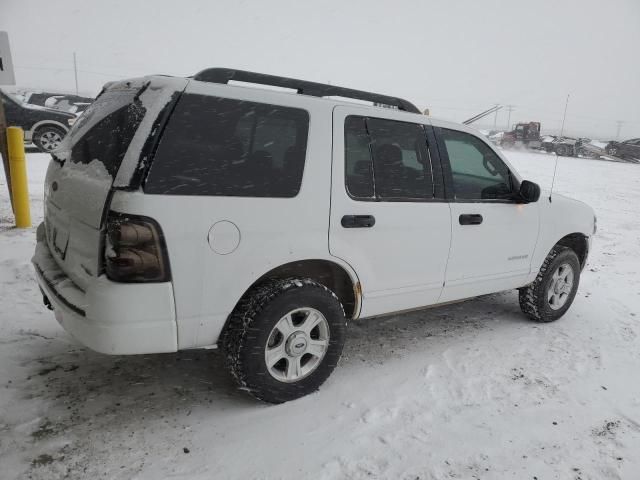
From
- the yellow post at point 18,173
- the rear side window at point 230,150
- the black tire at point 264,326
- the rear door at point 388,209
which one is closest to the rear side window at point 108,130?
the rear side window at point 230,150

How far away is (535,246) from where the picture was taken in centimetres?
400

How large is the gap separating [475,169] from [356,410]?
2090mm

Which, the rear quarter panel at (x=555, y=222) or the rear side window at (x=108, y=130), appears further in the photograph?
the rear quarter panel at (x=555, y=222)

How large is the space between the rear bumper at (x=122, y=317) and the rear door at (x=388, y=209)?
1019 millimetres

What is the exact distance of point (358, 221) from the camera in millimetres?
2844

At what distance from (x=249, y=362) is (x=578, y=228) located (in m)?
3.41

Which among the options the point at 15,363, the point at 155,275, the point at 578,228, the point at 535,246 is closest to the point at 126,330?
the point at 155,275

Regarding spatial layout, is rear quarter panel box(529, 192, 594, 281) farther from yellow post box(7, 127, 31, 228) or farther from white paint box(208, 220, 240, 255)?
yellow post box(7, 127, 31, 228)

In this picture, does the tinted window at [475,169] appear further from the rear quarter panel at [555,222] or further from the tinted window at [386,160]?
the rear quarter panel at [555,222]

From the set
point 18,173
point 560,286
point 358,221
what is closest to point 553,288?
point 560,286

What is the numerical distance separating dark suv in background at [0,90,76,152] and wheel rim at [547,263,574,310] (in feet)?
40.5

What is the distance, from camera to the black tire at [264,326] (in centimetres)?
252

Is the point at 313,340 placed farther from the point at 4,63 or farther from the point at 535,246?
the point at 4,63

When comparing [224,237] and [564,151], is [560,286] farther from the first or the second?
[564,151]
